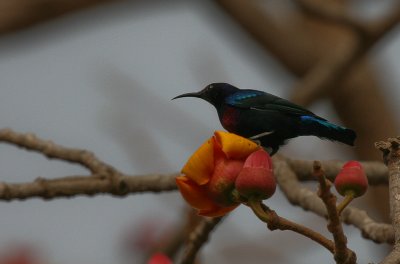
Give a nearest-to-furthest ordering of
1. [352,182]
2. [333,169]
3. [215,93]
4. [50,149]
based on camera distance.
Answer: [352,182]
[215,93]
[50,149]
[333,169]

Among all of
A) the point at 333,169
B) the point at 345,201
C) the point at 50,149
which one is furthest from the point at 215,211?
the point at 333,169

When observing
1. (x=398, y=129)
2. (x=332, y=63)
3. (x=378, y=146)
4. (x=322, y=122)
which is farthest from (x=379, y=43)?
(x=378, y=146)

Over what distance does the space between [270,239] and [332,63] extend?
1.31m

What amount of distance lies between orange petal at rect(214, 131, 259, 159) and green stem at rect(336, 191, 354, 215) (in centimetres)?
32

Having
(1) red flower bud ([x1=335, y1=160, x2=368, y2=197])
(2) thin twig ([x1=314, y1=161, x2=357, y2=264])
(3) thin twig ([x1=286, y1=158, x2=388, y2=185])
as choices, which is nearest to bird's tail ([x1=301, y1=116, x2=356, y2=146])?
(1) red flower bud ([x1=335, y1=160, x2=368, y2=197])

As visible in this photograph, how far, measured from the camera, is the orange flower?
2.43 meters

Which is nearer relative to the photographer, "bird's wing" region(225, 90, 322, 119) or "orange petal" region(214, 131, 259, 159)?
"orange petal" region(214, 131, 259, 159)

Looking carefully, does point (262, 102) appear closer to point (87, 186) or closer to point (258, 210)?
point (87, 186)

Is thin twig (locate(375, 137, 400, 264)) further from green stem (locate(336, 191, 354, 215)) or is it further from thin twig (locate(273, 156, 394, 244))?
thin twig (locate(273, 156, 394, 244))

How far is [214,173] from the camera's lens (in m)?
2.46

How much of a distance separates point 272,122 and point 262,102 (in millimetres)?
253

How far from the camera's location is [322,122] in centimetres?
323

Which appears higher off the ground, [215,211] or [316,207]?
[215,211]

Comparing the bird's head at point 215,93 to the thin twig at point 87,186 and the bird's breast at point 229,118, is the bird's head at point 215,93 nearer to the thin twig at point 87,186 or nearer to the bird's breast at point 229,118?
the bird's breast at point 229,118
